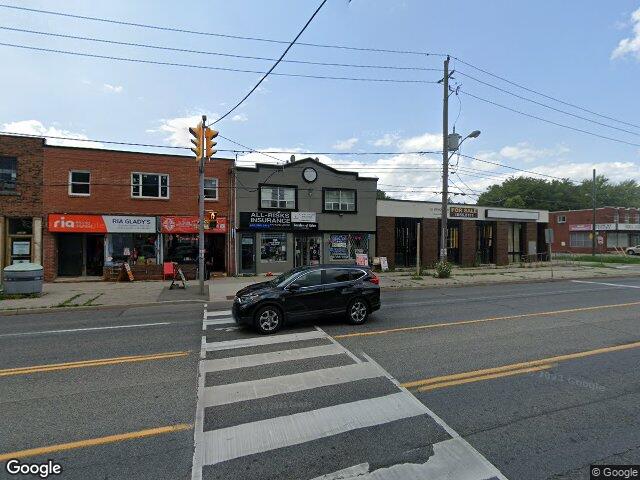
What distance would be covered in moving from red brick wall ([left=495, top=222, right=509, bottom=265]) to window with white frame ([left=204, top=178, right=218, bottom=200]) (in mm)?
21218

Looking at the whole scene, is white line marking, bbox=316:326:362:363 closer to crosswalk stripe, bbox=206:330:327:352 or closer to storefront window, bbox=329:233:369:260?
crosswalk stripe, bbox=206:330:327:352

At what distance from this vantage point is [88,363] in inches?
243

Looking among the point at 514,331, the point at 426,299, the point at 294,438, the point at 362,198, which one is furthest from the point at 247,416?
the point at 362,198

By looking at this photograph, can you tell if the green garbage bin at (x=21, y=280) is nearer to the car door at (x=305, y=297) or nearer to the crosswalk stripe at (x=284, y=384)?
the car door at (x=305, y=297)

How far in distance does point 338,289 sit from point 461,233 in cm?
2139

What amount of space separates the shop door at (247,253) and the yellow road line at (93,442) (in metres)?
17.7

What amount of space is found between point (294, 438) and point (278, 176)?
19661 millimetres

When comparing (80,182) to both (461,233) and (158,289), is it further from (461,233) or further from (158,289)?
(461,233)

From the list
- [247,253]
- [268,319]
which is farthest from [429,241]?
[268,319]

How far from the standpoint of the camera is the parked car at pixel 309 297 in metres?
8.12

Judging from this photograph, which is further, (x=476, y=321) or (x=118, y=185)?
(x=118, y=185)

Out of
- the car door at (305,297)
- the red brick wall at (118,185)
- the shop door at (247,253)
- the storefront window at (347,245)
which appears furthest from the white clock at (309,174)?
the car door at (305,297)

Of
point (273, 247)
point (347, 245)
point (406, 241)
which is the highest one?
point (406, 241)

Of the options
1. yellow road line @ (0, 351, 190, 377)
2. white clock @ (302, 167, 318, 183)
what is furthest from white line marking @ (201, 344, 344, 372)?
white clock @ (302, 167, 318, 183)
